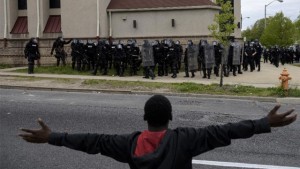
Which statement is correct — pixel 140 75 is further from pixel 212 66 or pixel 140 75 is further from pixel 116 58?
pixel 212 66

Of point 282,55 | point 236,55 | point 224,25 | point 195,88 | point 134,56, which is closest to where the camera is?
point 195,88

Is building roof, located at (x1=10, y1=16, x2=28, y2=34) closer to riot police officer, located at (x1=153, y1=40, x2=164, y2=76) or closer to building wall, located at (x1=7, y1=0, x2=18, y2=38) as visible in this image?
building wall, located at (x1=7, y1=0, x2=18, y2=38)

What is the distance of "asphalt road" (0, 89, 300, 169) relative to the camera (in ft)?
24.2

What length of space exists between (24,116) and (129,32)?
17.5 meters

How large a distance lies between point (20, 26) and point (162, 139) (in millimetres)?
28963

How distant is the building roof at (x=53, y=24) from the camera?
29234 mm

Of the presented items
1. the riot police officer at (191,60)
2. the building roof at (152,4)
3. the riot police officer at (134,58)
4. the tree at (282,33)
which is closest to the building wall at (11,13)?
the building roof at (152,4)

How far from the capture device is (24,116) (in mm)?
11102

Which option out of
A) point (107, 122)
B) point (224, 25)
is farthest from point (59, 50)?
point (107, 122)

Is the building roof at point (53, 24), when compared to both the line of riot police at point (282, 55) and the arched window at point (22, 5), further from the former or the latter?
the line of riot police at point (282, 55)

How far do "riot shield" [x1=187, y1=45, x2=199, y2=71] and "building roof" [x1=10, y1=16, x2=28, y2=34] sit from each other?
43.3ft

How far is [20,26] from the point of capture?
3030 cm

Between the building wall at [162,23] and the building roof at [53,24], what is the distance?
3.96 metres

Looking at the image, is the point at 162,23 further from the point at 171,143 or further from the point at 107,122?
the point at 171,143
